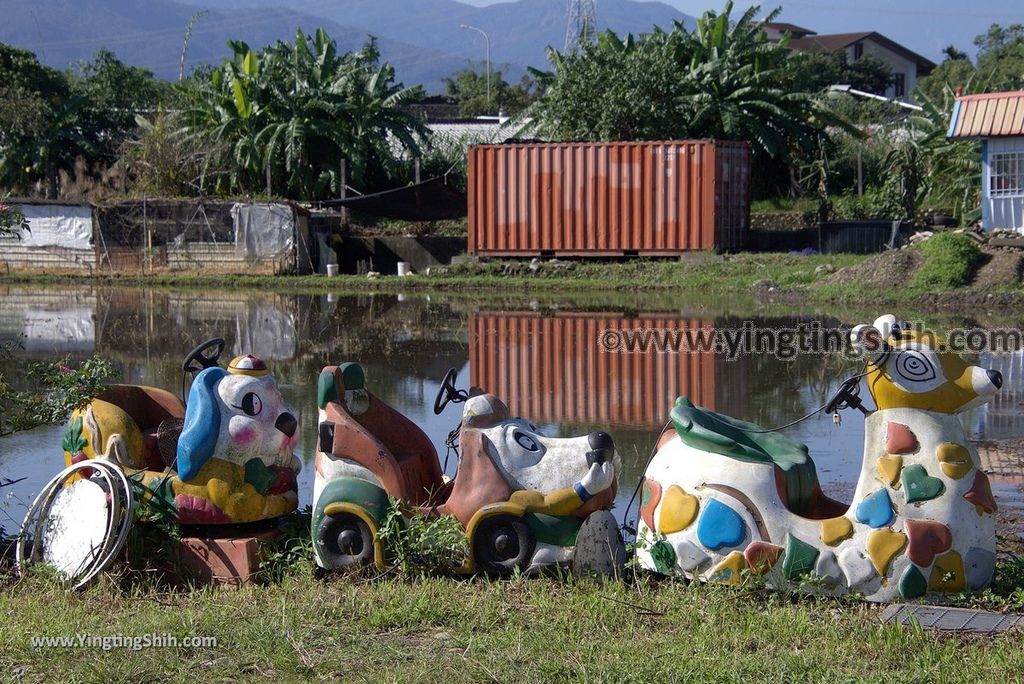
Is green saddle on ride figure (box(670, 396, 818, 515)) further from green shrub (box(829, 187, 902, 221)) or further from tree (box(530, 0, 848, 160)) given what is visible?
green shrub (box(829, 187, 902, 221))

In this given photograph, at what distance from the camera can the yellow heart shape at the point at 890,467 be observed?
5.41m

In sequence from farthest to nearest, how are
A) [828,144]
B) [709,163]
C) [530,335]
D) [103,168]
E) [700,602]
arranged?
[103,168], [828,144], [709,163], [530,335], [700,602]

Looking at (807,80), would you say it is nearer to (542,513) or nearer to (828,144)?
(828,144)

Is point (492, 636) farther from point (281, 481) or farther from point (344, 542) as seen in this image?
point (281, 481)

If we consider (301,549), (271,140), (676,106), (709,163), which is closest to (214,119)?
(271,140)

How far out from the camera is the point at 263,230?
2834cm

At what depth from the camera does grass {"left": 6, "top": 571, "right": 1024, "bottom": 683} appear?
14.7ft

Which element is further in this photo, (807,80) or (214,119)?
(807,80)

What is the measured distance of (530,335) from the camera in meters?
17.1

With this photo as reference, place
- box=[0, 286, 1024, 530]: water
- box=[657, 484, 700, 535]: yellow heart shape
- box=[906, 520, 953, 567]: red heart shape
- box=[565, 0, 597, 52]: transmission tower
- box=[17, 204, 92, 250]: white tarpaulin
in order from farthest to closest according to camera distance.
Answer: box=[565, 0, 597, 52]: transmission tower
box=[17, 204, 92, 250]: white tarpaulin
box=[0, 286, 1024, 530]: water
box=[657, 484, 700, 535]: yellow heart shape
box=[906, 520, 953, 567]: red heart shape

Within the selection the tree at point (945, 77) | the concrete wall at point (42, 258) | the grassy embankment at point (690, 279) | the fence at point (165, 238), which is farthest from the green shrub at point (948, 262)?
the tree at point (945, 77)

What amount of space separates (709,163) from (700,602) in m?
21.9

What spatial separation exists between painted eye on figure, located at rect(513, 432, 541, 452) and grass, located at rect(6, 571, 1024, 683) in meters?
0.62

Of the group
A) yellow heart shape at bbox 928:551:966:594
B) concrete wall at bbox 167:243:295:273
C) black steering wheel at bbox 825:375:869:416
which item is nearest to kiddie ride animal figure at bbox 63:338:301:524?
black steering wheel at bbox 825:375:869:416
